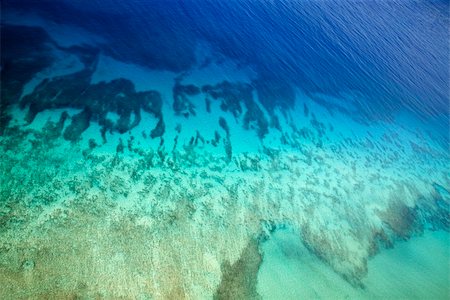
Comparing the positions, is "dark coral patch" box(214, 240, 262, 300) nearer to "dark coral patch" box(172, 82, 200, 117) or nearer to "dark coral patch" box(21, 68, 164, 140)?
"dark coral patch" box(21, 68, 164, 140)

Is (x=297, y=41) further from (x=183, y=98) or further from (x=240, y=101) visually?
(x=183, y=98)

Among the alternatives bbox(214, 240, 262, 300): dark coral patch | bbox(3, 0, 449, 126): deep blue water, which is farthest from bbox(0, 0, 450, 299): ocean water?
bbox(3, 0, 449, 126): deep blue water

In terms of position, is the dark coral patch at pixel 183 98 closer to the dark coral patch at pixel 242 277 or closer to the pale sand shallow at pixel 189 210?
the pale sand shallow at pixel 189 210

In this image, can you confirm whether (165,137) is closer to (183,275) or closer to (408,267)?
(183,275)

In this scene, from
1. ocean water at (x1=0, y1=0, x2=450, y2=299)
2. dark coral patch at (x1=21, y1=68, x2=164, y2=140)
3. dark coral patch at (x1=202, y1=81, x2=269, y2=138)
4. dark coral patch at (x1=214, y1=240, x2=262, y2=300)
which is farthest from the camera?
dark coral patch at (x1=202, y1=81, x2=269, y2=138)

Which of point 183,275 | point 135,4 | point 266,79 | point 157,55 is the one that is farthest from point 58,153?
point 135,4

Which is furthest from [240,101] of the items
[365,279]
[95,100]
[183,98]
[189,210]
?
[365,279]
